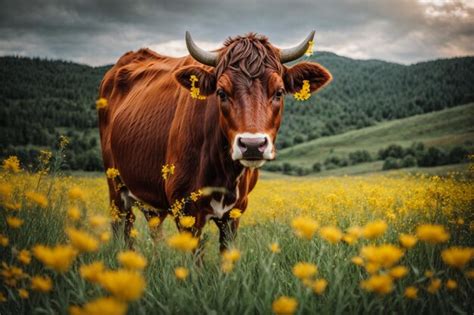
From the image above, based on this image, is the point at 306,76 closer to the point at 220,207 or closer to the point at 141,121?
the point at 220,207

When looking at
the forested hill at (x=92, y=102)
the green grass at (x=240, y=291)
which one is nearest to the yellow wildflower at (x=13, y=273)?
the green grass at (x=240, y=291)

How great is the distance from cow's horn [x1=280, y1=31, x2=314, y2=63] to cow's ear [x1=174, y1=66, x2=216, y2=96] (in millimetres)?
881

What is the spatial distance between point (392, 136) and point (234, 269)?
120m

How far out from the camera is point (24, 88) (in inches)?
5236

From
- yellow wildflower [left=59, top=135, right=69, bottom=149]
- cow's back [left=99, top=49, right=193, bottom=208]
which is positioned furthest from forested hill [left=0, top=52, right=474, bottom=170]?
yellow wildflower [left=59, top=135, right=69, bottom=149]

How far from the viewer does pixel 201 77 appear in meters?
4.21

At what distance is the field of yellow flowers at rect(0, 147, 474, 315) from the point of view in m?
1.67

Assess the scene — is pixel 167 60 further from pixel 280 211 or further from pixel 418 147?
pixel 418 147

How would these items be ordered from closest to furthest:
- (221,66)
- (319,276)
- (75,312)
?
1. (75,312)
2. (319,276)
3. (221,66)

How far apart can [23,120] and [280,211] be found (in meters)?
117

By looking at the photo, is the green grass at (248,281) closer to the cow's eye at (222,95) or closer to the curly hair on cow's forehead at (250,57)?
the cow's eye at (222,95)

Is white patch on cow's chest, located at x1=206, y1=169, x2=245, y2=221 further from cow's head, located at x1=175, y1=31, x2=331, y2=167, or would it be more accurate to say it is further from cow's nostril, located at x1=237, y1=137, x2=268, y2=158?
cow's nostril, located at x1=237, y1=137, x2=268, y2=158

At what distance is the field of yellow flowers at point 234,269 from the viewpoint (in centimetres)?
167

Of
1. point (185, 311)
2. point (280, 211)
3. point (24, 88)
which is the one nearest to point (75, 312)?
point (185, 311)
